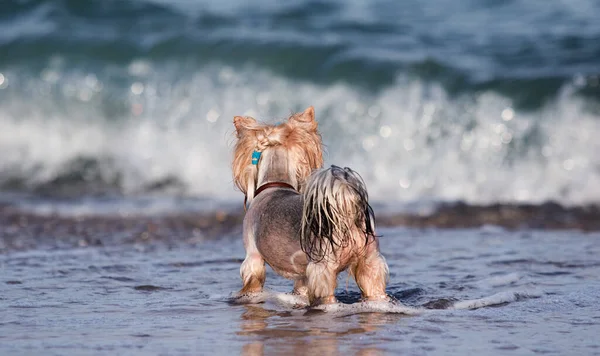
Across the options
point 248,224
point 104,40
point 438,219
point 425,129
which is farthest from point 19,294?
point 104,40

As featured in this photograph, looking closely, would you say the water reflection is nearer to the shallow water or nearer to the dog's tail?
the shallow water

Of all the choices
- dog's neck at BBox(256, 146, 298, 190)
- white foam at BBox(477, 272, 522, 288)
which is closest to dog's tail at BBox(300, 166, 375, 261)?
dog's neck at BBox(256, 146, 298, 190)

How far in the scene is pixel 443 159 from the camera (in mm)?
11414

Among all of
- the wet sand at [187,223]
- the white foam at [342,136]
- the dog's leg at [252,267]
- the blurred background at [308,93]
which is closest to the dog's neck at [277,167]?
the dog's leg at [252,267]

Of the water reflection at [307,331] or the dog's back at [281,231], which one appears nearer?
the water reflection at [307,331]

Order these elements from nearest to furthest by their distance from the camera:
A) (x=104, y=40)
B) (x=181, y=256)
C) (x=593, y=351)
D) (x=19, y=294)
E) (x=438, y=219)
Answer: (x=593, y=351) < (x=19, y=294) < (x=181, y=256) < (x=438, y=219) < (x=104, y=40)

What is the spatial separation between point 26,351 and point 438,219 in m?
5.48

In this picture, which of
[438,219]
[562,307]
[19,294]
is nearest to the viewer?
[562,307]

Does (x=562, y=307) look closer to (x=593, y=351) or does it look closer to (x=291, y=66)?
(x=593, y=351)

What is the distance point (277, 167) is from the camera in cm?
579

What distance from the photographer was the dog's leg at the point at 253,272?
5.63m

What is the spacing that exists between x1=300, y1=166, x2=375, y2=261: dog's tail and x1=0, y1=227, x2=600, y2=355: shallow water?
410mm

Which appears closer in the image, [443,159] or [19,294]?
[19,294]

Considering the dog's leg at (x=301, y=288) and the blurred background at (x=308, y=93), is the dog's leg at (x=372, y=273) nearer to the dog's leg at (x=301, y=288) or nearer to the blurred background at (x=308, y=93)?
the dog's leg at (x=301, y=288)
